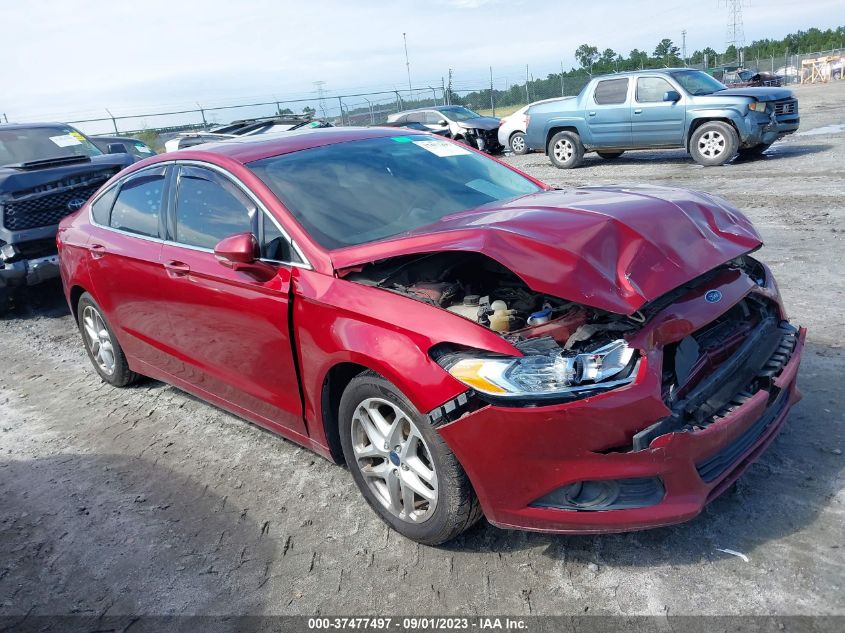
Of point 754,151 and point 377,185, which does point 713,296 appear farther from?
point 754,151

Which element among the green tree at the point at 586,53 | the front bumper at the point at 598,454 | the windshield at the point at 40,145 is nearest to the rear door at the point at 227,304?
the front bumper at the point at 598,454

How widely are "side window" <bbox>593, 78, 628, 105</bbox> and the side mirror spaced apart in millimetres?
12161

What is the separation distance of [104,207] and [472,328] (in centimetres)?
354

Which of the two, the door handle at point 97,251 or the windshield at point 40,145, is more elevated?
the windshield at point 40,145

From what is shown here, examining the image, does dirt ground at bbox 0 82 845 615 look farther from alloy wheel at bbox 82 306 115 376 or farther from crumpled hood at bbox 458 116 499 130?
crumpled hood at bbox 458 116 499 130

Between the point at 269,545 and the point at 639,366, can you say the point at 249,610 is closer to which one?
the point at 269,545

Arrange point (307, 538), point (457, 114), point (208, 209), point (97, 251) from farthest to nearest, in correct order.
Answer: point (457, 114) → point (97, 251) → point (208, 209) → point (307, 538)

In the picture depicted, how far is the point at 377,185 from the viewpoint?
3773 mm

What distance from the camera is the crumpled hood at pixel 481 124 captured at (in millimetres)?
19484

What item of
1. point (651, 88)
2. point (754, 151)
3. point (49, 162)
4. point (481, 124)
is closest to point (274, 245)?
point (49, 162)

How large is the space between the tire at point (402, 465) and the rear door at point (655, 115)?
11784 mm

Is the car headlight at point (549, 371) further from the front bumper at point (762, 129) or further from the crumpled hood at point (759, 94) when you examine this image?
the crumpled hood at point (759, 94)

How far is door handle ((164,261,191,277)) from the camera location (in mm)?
3889

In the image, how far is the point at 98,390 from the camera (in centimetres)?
541
